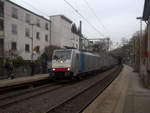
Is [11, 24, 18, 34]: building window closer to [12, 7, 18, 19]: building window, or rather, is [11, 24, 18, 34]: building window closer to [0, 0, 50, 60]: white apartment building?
[0, 0, 50, 60]: white apartment building

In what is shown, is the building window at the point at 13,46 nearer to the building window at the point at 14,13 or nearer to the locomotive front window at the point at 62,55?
the building window at the point at 14,13

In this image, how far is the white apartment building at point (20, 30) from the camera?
102ft

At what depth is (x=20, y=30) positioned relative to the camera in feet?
116

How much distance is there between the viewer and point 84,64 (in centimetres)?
1973

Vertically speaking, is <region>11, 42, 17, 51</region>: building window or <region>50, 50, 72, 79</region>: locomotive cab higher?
<region>11, 42, 17, 51</region>: building window

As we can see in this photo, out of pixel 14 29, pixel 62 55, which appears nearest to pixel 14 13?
pixel 14 29

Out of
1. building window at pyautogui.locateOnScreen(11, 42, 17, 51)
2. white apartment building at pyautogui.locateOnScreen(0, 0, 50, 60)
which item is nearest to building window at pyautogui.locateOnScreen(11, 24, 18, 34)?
white apartment building at pyautogui.locateOnScreen(0, 0, 50, 60)

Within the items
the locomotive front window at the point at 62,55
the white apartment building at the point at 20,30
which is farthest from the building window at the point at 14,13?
the locomotive front window at the point at 62,55

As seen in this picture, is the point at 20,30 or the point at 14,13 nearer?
the point at 14,13

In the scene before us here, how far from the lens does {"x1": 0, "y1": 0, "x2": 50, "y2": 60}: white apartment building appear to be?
31.1m

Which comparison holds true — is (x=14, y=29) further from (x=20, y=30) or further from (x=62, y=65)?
(x=62, y=65)

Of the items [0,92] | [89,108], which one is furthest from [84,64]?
[89,108]

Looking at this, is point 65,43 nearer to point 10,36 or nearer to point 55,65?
point 10,36

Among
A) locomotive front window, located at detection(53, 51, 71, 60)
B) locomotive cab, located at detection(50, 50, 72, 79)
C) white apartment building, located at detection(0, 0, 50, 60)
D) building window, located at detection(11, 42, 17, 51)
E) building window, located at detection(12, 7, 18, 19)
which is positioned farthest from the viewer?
building window, located at detection(12, 7, 18, 19)
